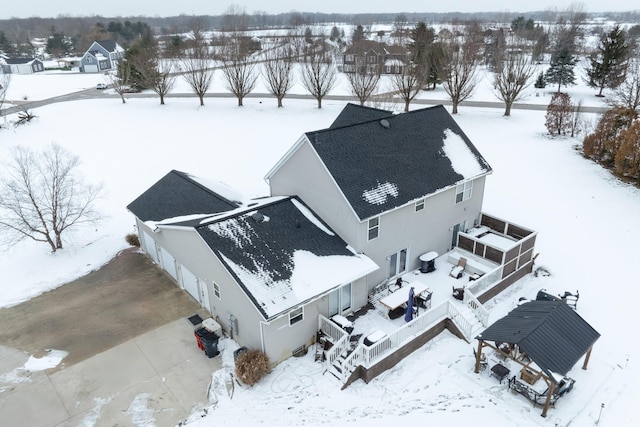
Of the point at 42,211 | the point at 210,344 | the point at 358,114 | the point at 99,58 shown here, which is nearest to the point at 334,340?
the point at 210,344

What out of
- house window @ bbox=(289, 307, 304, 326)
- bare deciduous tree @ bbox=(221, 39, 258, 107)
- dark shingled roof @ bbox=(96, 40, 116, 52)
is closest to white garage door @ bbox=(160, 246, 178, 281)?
house window @ bbox=(289, 307, 304, 326)

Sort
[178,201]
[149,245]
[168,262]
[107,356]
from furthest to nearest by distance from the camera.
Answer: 1. [149,245]
2. [178,201]
3. [168,262]
4. [107,356]

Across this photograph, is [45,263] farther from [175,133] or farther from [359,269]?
[175,133]

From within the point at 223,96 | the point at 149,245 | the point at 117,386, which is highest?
the point at 223,96

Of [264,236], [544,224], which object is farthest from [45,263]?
[544,224]

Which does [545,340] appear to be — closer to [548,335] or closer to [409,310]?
[548,335]

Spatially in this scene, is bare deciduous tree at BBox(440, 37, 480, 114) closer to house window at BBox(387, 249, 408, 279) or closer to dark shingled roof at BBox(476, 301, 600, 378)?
house window at BBox(387, 249, 408, 279)

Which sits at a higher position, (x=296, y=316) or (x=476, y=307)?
(x=296, y=316)
